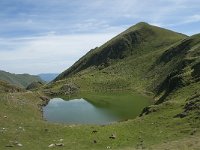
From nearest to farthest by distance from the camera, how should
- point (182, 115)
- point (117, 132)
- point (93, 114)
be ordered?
1. point (117, 132)
2. point (182, 115)
3. point (93, 114)

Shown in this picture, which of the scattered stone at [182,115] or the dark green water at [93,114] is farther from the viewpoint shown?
the dark green water at [93,114]

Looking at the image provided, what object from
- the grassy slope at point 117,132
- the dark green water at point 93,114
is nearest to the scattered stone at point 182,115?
the grassy slope at point 117,132

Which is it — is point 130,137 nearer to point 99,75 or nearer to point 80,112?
point 80,112

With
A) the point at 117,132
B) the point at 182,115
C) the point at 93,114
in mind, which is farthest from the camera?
the point at 93,114

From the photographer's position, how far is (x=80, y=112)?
97438 millimetres

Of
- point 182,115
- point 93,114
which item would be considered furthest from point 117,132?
point 93,114

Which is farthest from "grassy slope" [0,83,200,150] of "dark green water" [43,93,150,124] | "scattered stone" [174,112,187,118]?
"dark green water" [43,93,150,124]

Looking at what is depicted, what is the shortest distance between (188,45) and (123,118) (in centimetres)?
9726

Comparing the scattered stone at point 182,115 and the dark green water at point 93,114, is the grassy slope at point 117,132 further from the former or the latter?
the dark green water at point 93,114

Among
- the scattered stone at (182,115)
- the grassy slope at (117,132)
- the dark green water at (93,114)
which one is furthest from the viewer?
the dark green water at (93,114)

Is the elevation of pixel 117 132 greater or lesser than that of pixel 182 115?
lesser

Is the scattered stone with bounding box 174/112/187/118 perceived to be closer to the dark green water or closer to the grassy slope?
the grassy slope

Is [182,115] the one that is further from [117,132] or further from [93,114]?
[93,114]

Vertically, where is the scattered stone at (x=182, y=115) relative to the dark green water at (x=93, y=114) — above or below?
above
